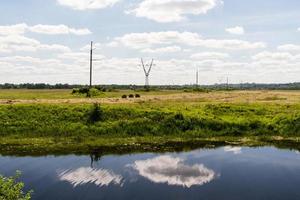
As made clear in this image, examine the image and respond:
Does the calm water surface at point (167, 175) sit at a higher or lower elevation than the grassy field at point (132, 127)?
lower

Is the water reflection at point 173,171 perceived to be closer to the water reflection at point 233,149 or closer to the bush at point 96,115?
the water reflection at point 233,149

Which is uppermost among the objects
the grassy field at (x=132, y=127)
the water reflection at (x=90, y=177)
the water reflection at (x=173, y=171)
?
the grassy field at (x=132, y=127)

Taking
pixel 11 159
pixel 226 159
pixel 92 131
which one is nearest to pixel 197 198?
pixel 226 159

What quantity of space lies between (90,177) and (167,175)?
19.6 feet

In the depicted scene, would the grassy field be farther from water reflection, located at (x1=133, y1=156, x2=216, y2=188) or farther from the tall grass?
water reflection, located at (x1=133, y1=156, x2=216, y2=188)

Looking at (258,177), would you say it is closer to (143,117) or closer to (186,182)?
(186,182)

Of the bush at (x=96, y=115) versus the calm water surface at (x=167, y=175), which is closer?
the calm water surface at (x=167, y=175)

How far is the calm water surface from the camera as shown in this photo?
29.7m

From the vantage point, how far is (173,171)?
3681 cm

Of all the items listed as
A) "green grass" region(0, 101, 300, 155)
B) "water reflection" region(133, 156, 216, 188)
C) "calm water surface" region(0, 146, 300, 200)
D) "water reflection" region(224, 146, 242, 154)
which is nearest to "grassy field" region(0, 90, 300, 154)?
"green grass" region(0, 101, 300, 155)

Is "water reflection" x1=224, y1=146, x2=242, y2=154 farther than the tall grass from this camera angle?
No

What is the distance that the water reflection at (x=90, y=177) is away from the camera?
32.7 metres

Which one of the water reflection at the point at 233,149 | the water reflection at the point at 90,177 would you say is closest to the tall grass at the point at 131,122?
the water reflection at the point at 233,149

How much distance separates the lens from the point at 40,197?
28688 mm
